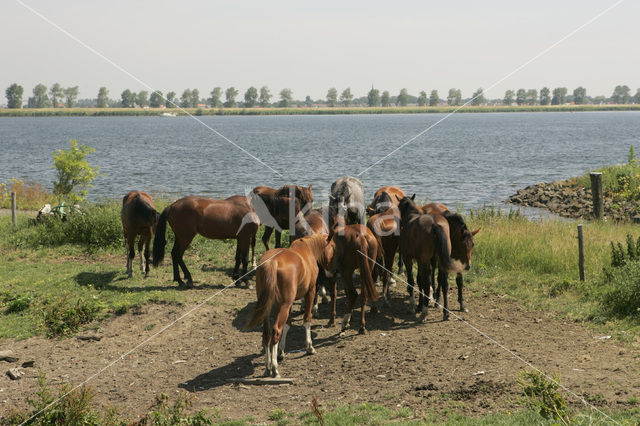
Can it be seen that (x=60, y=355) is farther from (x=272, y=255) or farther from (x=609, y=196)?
(x=609, y=196)

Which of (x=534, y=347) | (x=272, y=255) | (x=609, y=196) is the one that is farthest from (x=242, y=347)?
(x=609, y=196)

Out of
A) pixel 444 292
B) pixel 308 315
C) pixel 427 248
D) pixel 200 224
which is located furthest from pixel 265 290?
pixel 200 224

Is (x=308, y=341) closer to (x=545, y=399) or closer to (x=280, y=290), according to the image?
(x=280, y=290)

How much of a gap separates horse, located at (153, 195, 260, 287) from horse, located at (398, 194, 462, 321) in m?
3.73

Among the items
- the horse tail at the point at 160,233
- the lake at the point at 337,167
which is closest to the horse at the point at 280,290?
the horse tail at the point at 160,233

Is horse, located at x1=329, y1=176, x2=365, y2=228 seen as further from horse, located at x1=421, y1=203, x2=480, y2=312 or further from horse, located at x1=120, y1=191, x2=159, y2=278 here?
horse, located at x1=120, y1=191, x2=159, y2=278

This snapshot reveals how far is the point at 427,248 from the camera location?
10.8 meters

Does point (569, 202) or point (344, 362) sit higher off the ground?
point (344, 362)

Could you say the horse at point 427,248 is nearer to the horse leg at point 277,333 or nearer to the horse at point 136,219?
the horse leg at point 277,333

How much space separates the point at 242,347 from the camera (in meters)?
9.95

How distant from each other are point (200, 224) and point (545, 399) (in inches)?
331

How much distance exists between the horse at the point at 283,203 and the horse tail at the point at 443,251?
3.49m

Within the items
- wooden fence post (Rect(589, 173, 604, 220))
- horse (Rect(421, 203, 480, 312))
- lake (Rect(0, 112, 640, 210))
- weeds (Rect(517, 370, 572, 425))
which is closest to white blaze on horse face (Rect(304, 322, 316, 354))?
horse (Rect(421, 203, 480, 312))

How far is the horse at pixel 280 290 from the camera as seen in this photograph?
8.24 m
